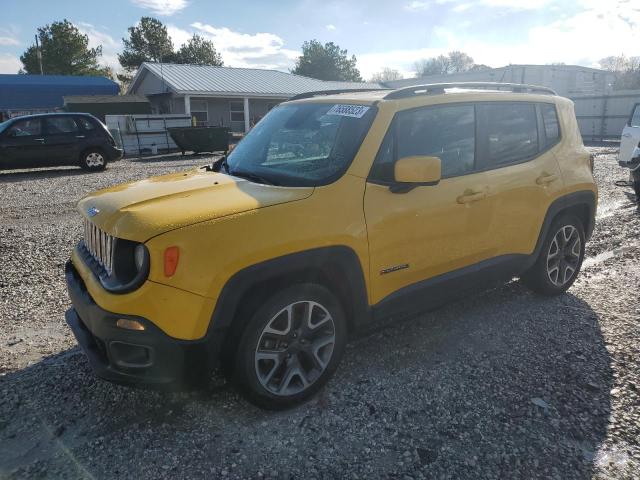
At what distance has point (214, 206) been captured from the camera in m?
2.72

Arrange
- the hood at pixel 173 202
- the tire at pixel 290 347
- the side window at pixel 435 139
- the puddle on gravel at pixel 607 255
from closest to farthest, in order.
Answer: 1. the hood at pixel 173 202
2. the tire at pixel 290 347
3. the side window at pixel 435 139
4. the puddle on gravel at pixel 607 255

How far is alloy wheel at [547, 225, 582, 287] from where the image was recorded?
4.53 m

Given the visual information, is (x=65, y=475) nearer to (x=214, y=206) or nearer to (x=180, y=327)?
(x=180, y=327)

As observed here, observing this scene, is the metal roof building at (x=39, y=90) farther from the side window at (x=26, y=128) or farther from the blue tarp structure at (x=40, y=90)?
the side window at (x=26, y=128)

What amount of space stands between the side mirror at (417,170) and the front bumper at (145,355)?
1489 mm

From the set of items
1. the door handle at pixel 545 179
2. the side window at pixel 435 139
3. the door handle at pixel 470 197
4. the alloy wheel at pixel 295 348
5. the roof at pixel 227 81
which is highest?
the roof at pixel 227 81

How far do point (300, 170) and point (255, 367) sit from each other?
1288 millimetres

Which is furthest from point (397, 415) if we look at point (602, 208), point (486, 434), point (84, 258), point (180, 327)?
point (602, 208)

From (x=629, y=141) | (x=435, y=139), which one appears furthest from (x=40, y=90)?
(x=435, y=139)

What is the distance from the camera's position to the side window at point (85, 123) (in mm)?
14672

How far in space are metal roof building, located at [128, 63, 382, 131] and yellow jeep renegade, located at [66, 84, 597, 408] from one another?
26.4 metres

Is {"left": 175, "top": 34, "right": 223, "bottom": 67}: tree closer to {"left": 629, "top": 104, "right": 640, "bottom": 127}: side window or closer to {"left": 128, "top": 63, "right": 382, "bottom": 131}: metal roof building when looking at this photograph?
{"left": 128, "top": 63, "right": 382, "bottom": 131}: metal roof building

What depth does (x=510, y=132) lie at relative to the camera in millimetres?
4039

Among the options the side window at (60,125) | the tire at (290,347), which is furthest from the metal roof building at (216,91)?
the tire at (290,347)
